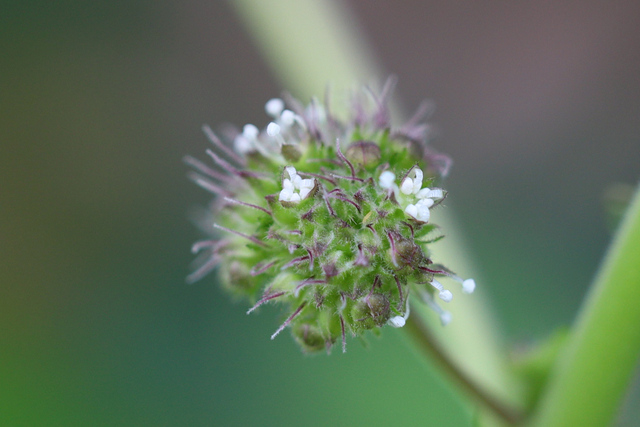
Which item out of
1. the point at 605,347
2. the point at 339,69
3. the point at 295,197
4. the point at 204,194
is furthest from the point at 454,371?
the point at 204,194

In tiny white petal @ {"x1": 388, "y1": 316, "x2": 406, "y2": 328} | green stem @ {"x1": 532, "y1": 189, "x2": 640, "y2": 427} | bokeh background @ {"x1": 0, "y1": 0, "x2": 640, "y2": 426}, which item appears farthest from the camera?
bokeh background @ {"x1": 0, "y1": 0, "x2": 640, "y2": 426}

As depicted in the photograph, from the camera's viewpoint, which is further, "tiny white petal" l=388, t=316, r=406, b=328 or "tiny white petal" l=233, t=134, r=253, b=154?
"tiny white petal" l=233, t=134, r=253, b=154

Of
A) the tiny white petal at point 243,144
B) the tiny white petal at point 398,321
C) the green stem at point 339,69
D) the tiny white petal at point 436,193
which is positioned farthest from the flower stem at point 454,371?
the tiny white petal at point 243,144

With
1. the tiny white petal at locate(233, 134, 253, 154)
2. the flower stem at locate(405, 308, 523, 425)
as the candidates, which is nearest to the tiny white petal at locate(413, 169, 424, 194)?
the flower stem at locate(405, 308, 523, 425)

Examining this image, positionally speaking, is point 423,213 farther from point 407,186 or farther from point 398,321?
point 398,321

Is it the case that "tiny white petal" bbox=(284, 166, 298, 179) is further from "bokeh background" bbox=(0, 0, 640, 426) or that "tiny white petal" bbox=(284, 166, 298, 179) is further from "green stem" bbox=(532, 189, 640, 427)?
"bokeh background" bbox=(0, 0, 640, 426)

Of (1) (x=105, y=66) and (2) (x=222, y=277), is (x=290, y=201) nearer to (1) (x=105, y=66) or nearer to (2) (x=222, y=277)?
(2) (x=222, y=277)
